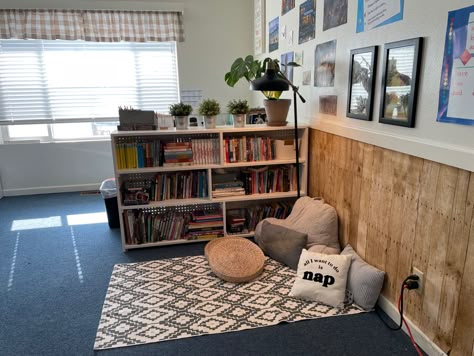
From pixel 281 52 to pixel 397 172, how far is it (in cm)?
208

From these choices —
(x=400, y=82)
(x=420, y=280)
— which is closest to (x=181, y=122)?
(x=400, y=82)

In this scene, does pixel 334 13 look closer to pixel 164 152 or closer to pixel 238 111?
pixel 238 111

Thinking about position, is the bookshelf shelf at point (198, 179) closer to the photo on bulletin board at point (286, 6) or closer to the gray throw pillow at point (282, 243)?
the gray throw pillow at point (282, 243)

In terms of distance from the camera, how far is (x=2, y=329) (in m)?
1.96

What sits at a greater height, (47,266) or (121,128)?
(121,128)

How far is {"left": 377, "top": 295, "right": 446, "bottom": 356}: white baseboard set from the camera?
5.50 feet

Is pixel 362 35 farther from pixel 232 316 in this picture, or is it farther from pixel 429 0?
pixel 232 316

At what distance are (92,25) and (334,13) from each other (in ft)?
A: 9.80

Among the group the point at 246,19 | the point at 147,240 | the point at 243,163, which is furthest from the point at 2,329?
the point at 246,19

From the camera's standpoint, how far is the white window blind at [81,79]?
415 centimetres

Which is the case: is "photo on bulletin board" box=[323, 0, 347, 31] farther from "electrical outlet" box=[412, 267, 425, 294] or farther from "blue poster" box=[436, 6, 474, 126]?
"electrical outlet" box=[412, 267, 425, 294]

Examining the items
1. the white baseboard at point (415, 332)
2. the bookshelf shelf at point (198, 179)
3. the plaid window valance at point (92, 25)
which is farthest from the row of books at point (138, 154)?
the plaid window valance at point (92, 25)

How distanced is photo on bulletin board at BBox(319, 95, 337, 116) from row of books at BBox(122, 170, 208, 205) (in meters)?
1.07

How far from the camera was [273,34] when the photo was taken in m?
3.66
